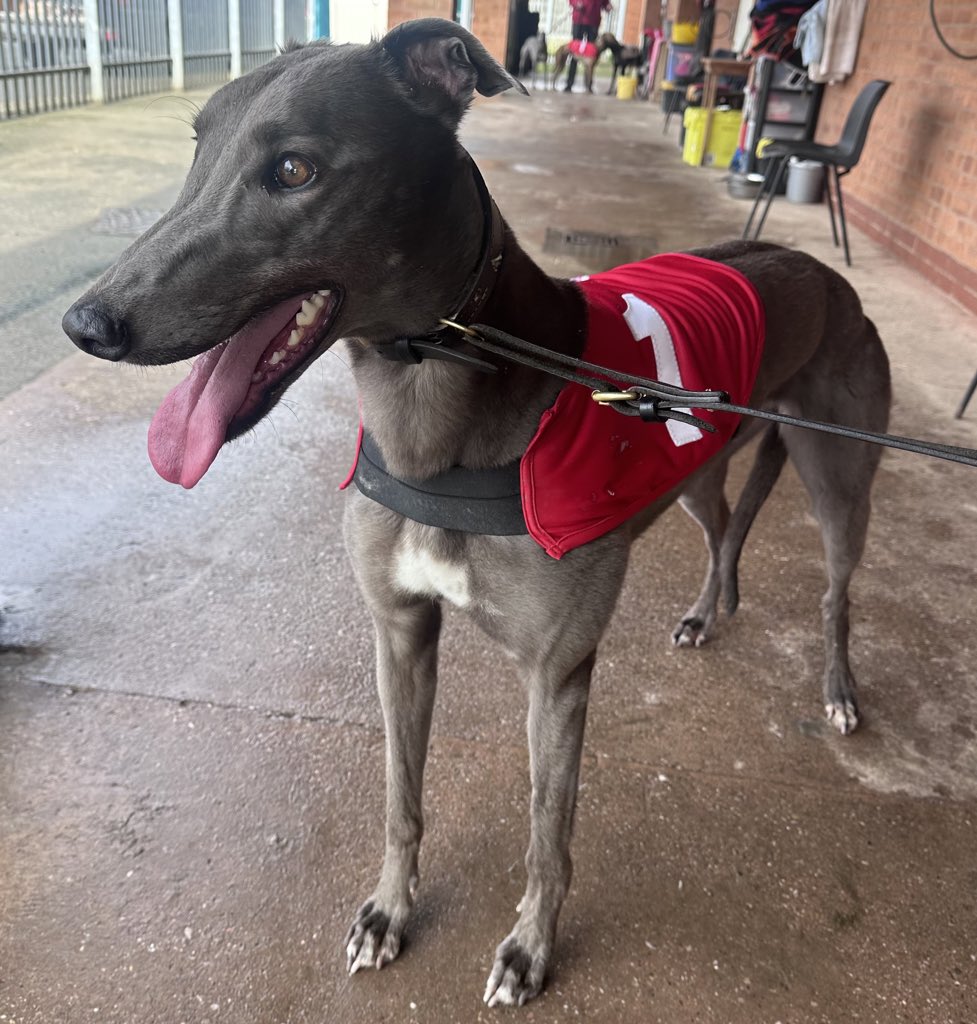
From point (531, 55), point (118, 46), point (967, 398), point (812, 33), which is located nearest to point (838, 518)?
point (967, 398)

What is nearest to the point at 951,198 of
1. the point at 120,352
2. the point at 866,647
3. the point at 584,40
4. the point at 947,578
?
the point at 947,578

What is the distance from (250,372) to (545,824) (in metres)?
1.00

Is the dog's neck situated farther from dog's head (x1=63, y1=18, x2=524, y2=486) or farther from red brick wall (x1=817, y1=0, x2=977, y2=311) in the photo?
red brick wall (x1=817, y1=0, x2=977, y2=311)

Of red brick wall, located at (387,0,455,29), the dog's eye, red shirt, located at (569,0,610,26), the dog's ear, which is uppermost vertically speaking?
red shirt, located at (569,0,610,26)

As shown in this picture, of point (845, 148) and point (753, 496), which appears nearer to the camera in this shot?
point (753, 496)

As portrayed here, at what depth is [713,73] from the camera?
9.72m

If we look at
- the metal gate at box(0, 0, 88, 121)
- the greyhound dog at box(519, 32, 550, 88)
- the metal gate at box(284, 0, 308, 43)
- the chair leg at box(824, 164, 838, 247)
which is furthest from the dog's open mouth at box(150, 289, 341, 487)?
the greyhound dog at box(519, 32, 550, 88)

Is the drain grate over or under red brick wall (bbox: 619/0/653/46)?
under

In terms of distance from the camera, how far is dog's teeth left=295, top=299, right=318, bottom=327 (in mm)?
1269

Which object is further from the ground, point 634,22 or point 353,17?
point 634,22

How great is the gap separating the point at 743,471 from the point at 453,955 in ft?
8.02

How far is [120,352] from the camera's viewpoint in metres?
1.15

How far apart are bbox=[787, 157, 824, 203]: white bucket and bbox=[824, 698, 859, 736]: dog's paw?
7.16 metres

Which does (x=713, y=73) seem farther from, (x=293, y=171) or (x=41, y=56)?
(x=293, y=171)
